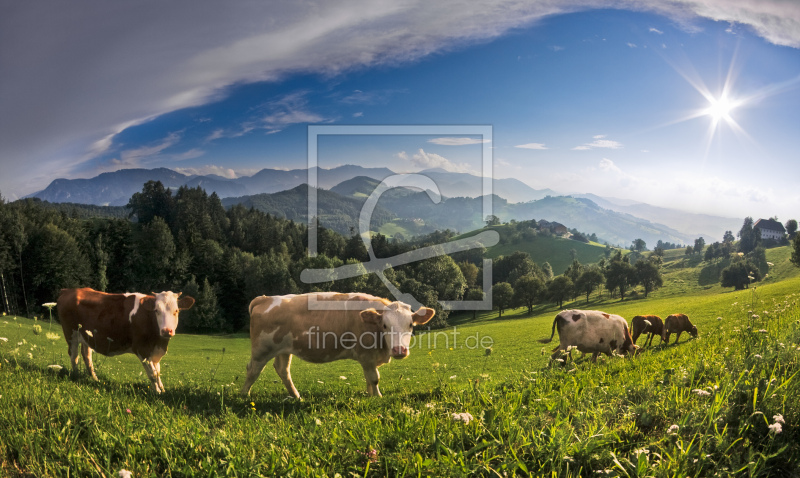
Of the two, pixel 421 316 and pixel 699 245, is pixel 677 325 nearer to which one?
pixel 421 316

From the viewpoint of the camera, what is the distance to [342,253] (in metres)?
93.9

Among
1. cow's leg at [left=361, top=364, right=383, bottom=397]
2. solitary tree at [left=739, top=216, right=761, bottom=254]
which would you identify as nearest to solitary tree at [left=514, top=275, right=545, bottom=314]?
cow's leg at [left=361, top=364, right=383, bottom=397]

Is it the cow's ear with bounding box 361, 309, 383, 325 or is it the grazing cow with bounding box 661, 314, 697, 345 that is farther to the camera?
the grazing cow with bounding box 661, 314, 697, 345

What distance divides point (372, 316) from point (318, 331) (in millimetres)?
1339

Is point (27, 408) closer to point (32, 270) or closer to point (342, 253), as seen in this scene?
point (32, 270)

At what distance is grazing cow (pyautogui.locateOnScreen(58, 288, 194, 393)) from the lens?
9.46 metres

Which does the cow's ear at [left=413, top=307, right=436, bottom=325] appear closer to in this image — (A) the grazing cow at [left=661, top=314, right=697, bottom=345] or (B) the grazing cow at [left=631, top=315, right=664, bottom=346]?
(B) the grazing cow at [left=631, top=315, right=664, bottom=346]

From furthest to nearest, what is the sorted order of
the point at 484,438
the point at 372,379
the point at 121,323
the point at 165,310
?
the point at 121,323 < the point at 165,310 < the point at 372,379 < the point at 484,438

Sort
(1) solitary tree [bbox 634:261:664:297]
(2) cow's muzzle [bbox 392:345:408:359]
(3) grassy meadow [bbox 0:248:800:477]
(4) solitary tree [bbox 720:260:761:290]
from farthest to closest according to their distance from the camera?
(1) solitary tree [bbox 634:261:664:297] < (4) solitary tree [bbox 720:260:761:290] < (2) cow's muzzle [bbox 392:345:408:359] < (3) grassy meadow [bbox 0:248:800:477]

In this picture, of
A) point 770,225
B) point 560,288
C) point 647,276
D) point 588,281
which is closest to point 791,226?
point 770,225

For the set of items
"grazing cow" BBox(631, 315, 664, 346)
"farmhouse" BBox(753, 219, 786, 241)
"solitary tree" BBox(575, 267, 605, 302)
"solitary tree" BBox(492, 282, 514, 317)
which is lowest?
"solitary tree" BBox(492, 282, 514, 317)

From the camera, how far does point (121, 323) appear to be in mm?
9617

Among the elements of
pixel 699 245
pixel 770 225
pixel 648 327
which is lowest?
pixel 699 245

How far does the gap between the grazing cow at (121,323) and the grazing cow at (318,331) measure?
6.96 feet
